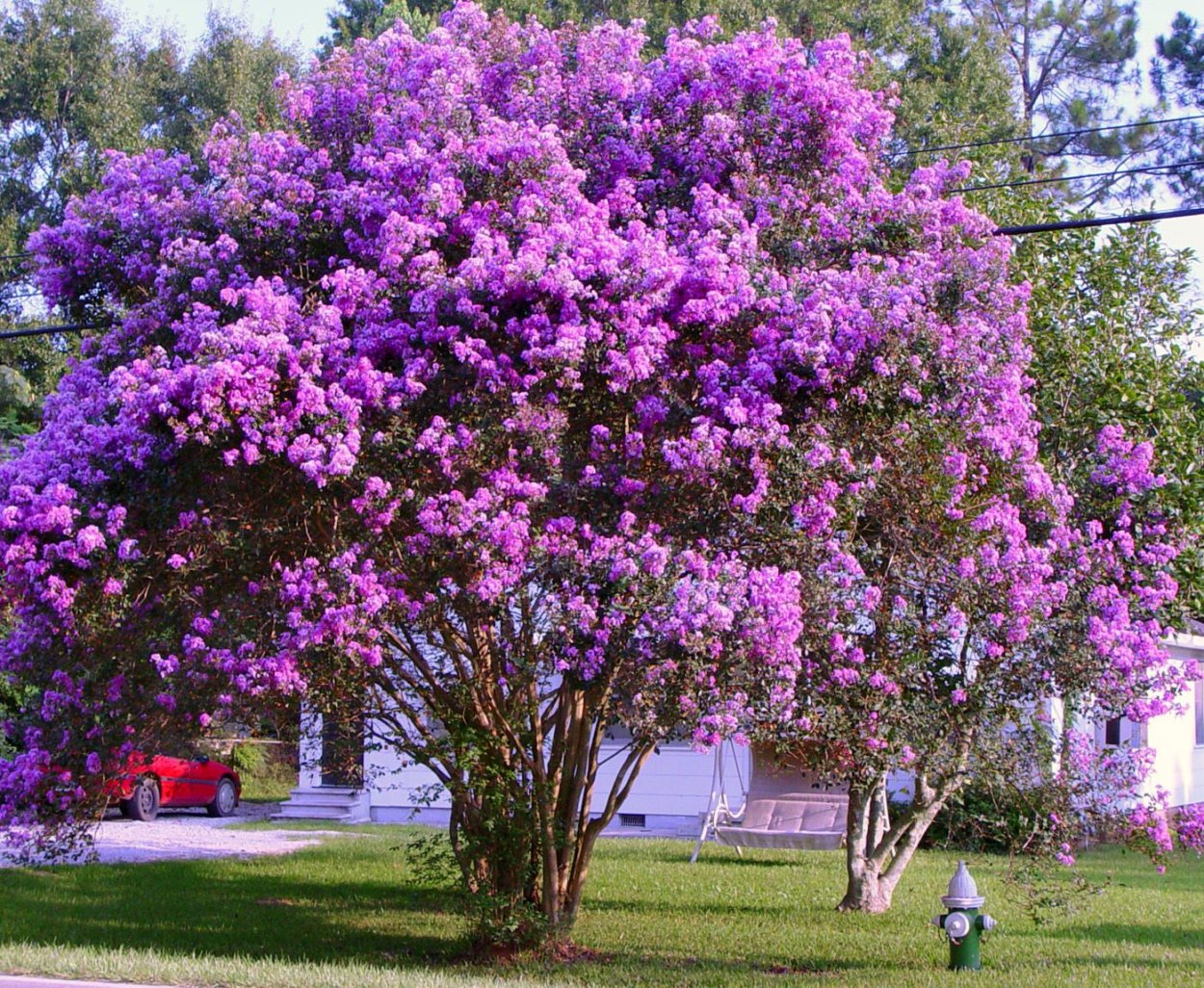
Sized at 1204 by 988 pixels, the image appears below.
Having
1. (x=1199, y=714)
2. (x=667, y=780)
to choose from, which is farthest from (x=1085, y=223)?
(x=1199, y=714)

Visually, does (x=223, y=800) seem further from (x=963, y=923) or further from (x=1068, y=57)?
(x=1068, y=57)

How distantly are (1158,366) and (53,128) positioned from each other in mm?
20408

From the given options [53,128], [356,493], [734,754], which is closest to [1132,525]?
[356,493]

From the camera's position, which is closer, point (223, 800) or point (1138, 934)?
point (1138, 934)

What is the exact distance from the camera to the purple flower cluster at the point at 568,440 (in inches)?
269

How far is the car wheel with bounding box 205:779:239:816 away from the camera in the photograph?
21.1m

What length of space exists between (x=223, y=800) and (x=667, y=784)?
7.30 m

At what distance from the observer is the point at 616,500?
7168 mm

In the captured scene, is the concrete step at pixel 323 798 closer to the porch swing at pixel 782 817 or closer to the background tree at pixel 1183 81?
the porch swing at pixel 782 817

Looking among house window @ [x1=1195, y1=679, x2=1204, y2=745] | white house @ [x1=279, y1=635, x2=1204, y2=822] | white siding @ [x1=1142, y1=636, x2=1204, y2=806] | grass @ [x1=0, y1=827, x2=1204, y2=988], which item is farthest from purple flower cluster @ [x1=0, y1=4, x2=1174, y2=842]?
house window @ [x1=1195, y1=679, x2=1204, y2=745]

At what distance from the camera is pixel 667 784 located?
1869cm

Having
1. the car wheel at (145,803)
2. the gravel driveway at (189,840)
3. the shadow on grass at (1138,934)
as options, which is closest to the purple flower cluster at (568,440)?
the shadow on grass at (1138,934)

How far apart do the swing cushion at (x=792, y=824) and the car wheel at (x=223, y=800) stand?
9.95m

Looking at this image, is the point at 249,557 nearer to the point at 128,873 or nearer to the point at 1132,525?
the point at 1132,525
